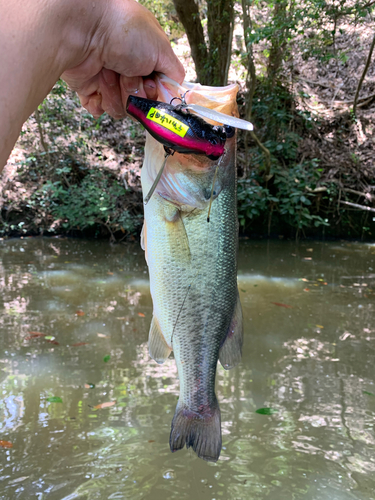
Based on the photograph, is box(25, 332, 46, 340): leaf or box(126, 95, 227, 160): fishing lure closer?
box(126, 95, 227, 160): fishing lure

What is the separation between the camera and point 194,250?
153cm

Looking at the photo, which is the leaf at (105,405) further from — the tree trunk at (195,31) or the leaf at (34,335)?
the tree trunk at (195,31)

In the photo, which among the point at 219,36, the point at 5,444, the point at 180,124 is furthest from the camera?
the point at 219,36

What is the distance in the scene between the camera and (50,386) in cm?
345

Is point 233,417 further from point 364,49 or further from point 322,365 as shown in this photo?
point 364,49

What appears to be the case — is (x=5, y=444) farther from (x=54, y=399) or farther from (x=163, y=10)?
(x=163, y=10)

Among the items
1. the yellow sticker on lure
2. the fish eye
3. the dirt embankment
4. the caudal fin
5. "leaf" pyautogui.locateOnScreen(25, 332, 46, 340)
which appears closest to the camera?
the yellow sticker on lure

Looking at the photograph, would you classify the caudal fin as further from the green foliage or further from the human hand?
the green foliage

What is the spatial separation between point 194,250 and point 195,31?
8.15 m

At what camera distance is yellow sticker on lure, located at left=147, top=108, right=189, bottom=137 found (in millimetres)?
1266

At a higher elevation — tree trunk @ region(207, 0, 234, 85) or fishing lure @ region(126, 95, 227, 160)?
tree trunk @ region(207, 0, 234, 85)

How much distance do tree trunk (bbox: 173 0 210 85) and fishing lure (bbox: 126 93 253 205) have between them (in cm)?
764

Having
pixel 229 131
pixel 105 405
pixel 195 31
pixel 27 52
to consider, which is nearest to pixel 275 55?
pixel 195 31

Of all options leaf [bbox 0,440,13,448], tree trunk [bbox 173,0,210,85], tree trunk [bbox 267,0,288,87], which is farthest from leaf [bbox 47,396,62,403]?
tree trunk [bbox 267,0,288,87]
